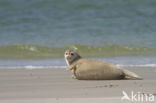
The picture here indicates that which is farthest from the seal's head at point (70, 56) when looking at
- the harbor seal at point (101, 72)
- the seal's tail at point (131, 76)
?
the seal's tail at point (131, 76)

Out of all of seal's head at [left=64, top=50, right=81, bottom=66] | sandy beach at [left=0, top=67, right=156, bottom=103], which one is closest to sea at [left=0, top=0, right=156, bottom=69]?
sandy beach at [left=0, top=67, right=156, bottom=103]

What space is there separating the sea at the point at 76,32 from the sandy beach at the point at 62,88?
53.9 inches

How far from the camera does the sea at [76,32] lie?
9.49 m

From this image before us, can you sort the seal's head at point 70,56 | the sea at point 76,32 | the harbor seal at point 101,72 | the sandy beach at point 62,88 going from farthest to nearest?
the sea at point 76,32 < the seal's head at point 70,56 < the harbor seal at point 101,72 < the sandy beach at point 62,88

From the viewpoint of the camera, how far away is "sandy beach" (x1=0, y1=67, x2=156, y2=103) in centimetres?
450

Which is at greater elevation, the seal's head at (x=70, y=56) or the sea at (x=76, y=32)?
the sea at (x=76, y=32)

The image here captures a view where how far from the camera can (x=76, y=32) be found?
12.6m

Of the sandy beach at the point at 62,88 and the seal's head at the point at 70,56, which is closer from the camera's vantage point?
the sandy beach at the point at 62,88

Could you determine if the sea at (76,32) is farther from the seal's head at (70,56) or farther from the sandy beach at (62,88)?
the seal's head at (70,56)

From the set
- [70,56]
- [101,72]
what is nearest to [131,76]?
[101,72]

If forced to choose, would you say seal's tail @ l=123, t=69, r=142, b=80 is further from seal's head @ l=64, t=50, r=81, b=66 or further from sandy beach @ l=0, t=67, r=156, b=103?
seal's head @ l=64, t=50, r=81, b=66

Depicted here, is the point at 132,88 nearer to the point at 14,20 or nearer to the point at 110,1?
the point at 14,20

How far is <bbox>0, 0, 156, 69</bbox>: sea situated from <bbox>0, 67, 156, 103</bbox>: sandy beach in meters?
1.37

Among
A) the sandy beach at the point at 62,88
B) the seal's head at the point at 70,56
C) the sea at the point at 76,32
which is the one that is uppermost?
the sea at the point at 76,32
